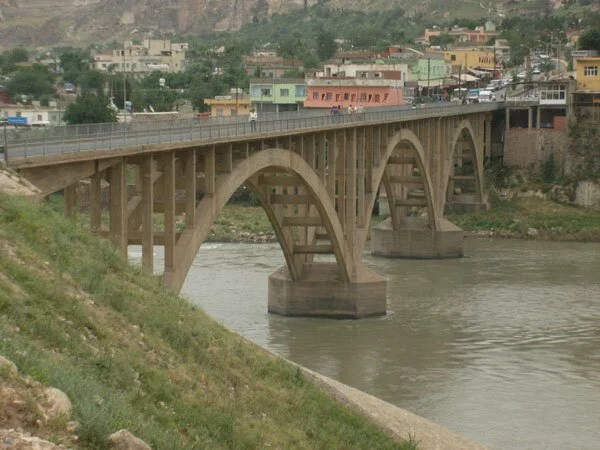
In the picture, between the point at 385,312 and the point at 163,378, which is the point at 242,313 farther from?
the point at 163,378

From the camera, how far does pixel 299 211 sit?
56.5 metres

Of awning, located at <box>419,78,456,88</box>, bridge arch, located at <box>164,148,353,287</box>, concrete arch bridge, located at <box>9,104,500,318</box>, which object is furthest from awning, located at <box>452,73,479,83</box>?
bridge arch, located at <box>164,148,353,287</box>

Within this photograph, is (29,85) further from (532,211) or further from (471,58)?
(471,58)

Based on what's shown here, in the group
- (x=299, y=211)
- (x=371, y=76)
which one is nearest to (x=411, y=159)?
(x=299, y=211)

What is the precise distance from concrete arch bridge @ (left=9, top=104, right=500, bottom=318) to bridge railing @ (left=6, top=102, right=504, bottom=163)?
0.39ft

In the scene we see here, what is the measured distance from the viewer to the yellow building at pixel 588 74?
291 ft

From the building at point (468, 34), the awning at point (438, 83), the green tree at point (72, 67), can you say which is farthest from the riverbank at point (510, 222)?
the building at point (468, 34)

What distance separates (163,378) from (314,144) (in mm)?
28639

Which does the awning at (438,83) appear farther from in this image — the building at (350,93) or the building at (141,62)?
the building at (141,62)

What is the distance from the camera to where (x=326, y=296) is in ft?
169

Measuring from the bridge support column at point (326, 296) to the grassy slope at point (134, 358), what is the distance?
85.9 ft

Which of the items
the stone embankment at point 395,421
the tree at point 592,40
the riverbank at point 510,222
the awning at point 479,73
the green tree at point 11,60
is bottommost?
the riverbank at point 510,222

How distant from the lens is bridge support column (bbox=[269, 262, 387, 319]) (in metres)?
51.2

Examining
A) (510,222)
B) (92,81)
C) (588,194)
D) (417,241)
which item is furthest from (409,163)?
(92,81)
